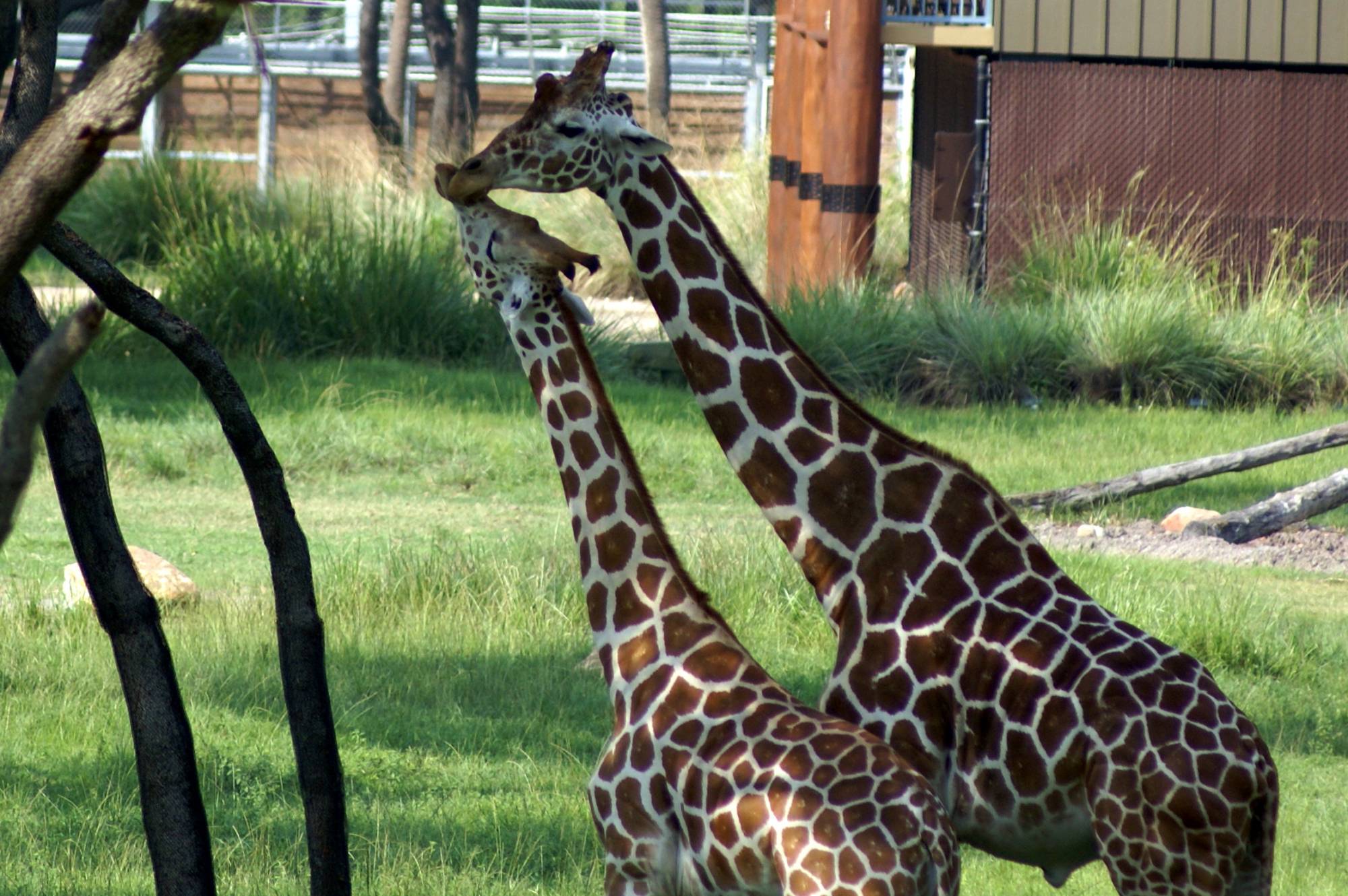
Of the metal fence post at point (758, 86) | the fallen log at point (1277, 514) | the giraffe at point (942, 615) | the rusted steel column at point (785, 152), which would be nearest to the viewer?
the giraffe at point (942, 615)

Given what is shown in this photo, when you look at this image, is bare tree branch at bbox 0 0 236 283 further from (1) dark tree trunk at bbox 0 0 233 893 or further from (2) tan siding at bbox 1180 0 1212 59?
(2) tan siding at bbox 1180 0 1212 59

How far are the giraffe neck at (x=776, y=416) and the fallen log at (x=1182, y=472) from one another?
6.00 metres

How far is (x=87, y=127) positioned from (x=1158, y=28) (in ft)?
51.4

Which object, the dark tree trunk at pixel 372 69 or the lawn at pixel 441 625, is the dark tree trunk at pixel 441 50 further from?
the lawn at pixel 441 625

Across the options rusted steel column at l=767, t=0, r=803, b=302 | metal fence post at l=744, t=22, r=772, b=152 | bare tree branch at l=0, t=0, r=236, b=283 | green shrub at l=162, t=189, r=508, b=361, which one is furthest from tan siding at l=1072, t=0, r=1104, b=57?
bare tree branch at l=0, t=0, r=236, b=283

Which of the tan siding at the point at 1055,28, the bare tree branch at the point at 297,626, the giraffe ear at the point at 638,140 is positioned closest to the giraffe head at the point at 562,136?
the giraffe ear at the point at 638,140

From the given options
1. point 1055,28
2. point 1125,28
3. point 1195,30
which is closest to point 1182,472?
point 1055,28

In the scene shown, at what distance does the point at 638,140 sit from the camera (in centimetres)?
355

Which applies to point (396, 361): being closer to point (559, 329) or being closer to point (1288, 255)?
point (1288, 255)

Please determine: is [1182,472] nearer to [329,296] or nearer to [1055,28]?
[329,296]

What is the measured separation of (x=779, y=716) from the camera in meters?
3.13

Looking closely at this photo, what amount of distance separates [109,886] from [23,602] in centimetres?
313

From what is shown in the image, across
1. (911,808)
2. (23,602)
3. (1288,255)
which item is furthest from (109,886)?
(1288,255)

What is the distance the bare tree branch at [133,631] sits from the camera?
3406mm
